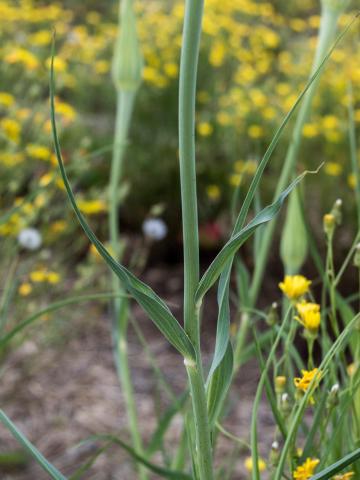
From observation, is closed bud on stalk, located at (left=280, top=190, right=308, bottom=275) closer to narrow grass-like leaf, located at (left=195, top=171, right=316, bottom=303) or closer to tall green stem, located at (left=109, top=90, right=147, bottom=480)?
tall green stem, located at (left=109, top=90, right=147, bottom=480)

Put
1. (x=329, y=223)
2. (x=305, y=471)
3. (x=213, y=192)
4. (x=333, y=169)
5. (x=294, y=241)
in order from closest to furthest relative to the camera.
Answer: (x=305, y=471), (x=329, y=223), (x=294, y=241), (x=333, y=169), (x=213, y=192)

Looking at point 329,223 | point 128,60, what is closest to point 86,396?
point 128,60

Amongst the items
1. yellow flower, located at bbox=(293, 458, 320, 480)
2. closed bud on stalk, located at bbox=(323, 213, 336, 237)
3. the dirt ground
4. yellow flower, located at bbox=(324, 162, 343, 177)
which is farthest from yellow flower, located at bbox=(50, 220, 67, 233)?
yellow flower, located at bbox=(293, 458, 320, 480)

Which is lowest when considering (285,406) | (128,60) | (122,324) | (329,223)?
(122,324)

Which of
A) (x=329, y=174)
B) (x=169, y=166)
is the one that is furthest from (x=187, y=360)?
(x=169, y=166)

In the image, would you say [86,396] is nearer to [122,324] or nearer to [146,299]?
[122,324]
